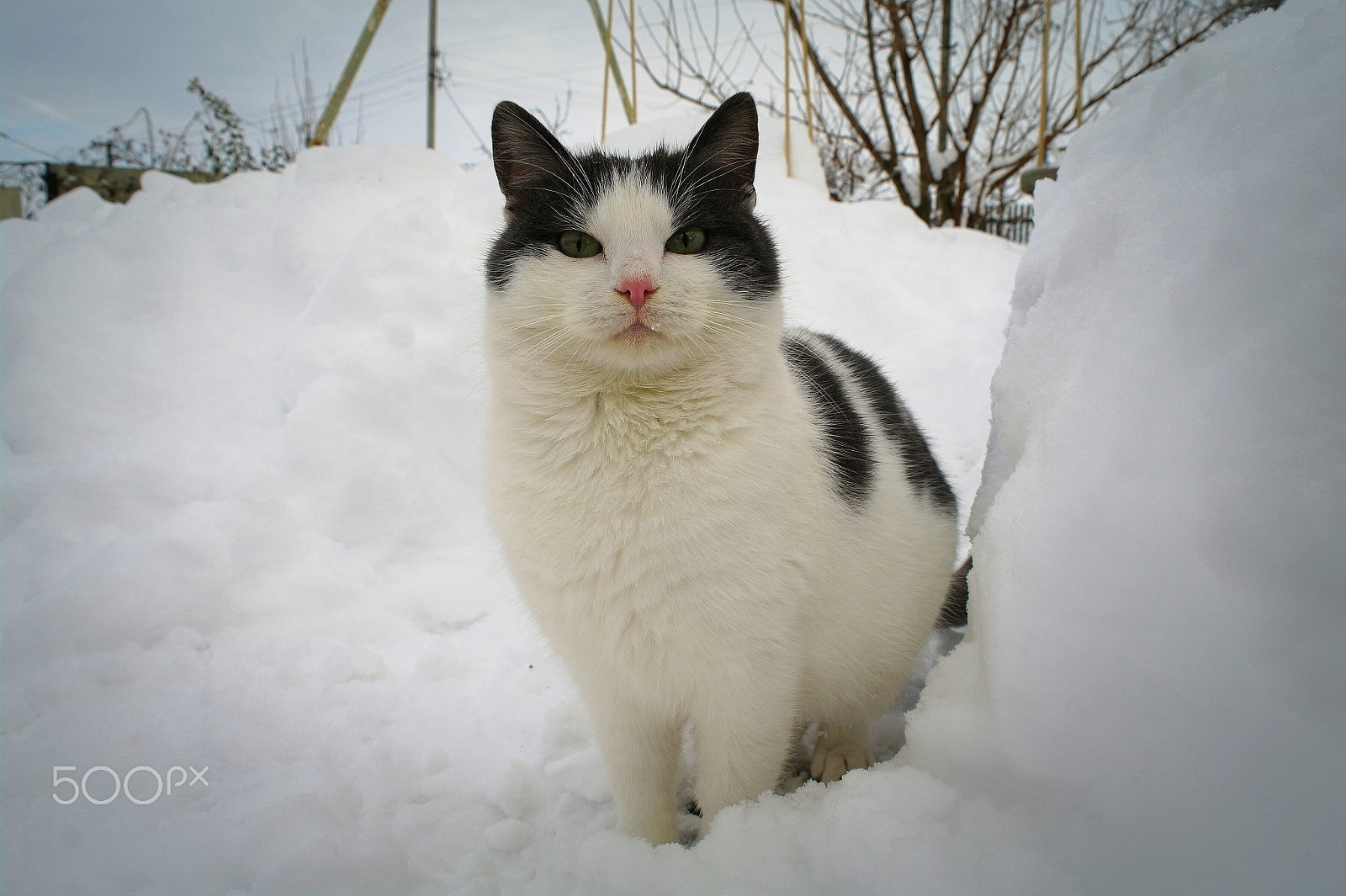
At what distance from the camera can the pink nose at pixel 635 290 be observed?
1132mm

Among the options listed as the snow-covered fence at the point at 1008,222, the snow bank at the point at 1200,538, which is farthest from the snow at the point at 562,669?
the snow-covered fence at the point at 1008,222

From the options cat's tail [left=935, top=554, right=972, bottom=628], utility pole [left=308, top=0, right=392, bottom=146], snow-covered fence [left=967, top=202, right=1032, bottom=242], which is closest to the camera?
cat's tail [left=935, top=554, right=972, bottom=628]

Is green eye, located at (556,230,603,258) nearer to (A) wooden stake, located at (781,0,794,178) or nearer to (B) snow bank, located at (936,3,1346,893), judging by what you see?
(B) snow bank, located at (936,3,1346,893)

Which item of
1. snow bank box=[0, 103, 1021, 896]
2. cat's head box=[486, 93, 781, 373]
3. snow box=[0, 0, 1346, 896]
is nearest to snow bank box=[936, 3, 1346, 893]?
snow box=[0, 0, 1346, 896]

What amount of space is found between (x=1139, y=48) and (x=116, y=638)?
Result: 727cm

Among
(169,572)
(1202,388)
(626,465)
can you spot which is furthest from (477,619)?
(1202,388)

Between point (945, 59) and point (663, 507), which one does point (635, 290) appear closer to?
point (663, 507)

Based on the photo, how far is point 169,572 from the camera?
1976mm

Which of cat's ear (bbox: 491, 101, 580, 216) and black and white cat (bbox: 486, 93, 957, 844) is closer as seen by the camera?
black and white cat (bbox: 486, 93, 957, 844)

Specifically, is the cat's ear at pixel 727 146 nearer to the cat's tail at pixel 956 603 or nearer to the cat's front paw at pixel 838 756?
the cat's tail at pixel 956 603

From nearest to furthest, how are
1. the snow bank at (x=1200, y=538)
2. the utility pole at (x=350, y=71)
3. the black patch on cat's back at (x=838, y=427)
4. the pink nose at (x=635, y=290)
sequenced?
the snow bank at (x=1200, y=538) → the pink nose at (x=635, y=290) → the black patch on cat's back at (x=838, y=427) → the utility pole at (x=350, y=71)

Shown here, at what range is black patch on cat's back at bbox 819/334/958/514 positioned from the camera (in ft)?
5.56

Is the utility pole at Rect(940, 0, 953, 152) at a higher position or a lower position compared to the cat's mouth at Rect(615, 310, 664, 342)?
higher

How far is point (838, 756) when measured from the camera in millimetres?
1652
